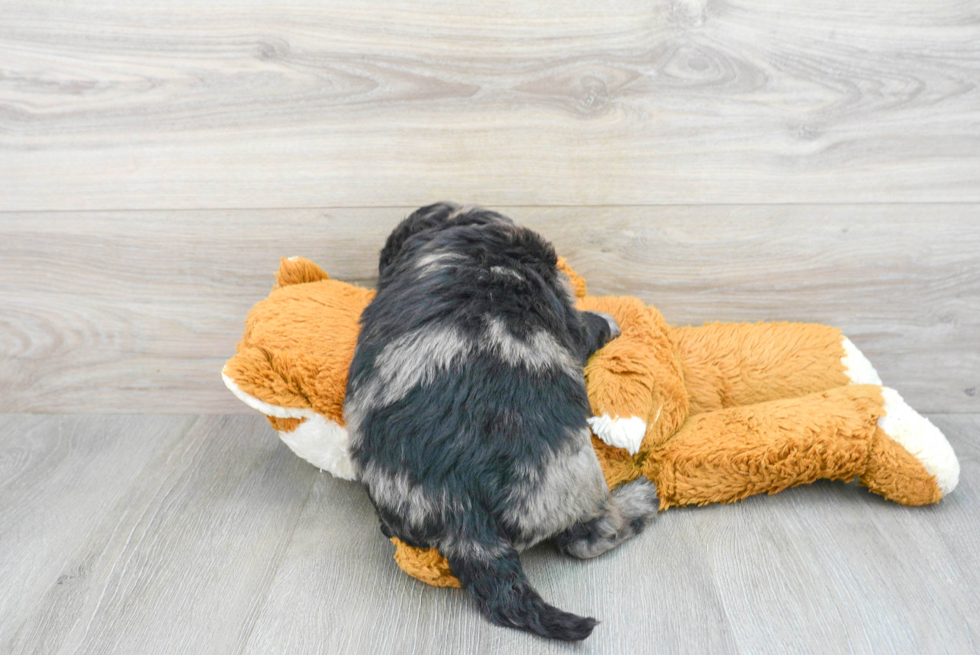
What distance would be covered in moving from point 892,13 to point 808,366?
685 millimetres

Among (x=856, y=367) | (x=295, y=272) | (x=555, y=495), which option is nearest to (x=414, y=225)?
(x=295, y=272)

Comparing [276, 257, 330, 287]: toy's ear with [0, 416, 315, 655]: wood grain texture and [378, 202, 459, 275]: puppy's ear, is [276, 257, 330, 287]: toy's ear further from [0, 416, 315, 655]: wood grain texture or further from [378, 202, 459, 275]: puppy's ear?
[0, 416, 315, 655]: wood grain texture

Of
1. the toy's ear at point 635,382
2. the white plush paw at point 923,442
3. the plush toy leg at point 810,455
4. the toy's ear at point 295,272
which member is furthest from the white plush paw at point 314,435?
the white plush paw at point 923,442

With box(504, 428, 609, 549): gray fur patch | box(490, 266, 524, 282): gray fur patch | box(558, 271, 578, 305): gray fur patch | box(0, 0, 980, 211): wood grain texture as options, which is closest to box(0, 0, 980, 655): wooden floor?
box(0, 0, 980, 211): wood grain texture

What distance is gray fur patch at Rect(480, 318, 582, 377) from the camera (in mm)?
960

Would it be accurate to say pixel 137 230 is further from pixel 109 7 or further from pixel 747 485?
pixel 747 485

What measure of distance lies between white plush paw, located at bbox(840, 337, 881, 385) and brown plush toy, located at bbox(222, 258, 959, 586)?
43mm

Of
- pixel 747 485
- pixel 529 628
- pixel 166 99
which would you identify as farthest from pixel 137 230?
pixel 747 485

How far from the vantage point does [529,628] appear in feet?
3.02

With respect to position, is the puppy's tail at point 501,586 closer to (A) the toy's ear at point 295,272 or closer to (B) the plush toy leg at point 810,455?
(B) the plush toy leg at point 810,455

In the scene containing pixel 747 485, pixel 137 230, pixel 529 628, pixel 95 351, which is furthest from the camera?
pixel 95 351

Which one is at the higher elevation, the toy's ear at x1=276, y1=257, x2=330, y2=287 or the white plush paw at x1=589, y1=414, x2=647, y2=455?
the toy's ear at x1=276, y1=257, x2=330, y2=287

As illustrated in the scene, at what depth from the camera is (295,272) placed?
4.19 ft

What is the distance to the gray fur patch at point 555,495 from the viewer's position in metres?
0.94
